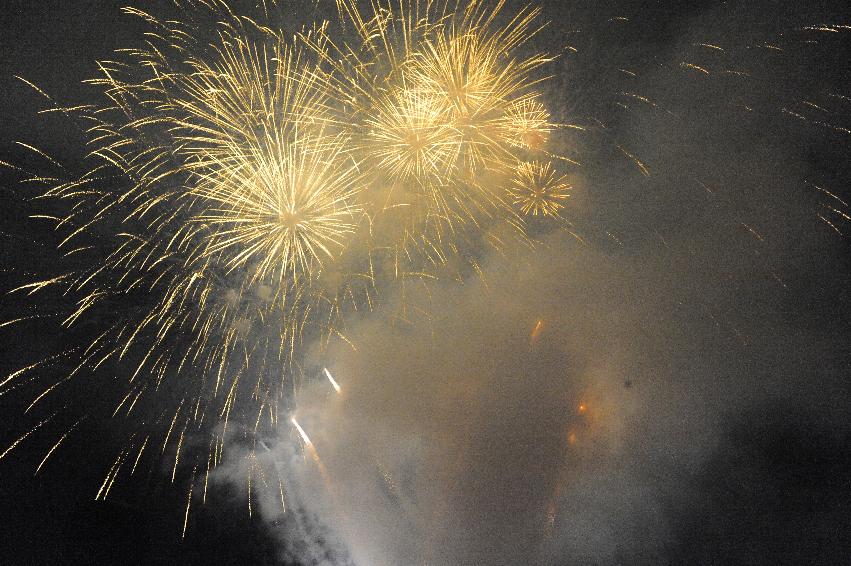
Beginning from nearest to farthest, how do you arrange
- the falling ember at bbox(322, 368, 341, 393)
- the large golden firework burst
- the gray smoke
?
the large golden firework burst
the gray smoke
the falling ember at bbox(322, 368, 341, 393)

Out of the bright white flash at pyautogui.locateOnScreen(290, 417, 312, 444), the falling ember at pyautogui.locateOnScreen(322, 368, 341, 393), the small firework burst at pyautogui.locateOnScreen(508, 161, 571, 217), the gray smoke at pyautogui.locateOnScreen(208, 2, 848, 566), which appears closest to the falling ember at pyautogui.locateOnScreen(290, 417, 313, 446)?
the bright white flash at pyautogui.locateOnScreen(290, 417, 312, 444)

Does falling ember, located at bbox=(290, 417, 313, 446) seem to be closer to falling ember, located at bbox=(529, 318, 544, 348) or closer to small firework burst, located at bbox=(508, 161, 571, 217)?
falling ember, located at bbox=(529, 318, 544, 348)

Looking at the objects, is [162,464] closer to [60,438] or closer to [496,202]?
[60,438]

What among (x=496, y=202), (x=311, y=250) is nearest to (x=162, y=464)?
(x=311, y=250)

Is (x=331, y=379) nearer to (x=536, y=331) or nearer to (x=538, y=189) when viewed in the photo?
(x=536, y=331)

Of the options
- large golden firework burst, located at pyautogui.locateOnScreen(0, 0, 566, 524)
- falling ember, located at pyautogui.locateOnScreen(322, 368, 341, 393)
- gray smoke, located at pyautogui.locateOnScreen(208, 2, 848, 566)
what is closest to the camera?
large golden firework burst, located at pyautogui.locateOnScreen(0, 0, 566, 524)

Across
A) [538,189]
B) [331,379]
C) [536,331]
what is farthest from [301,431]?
[538,189]

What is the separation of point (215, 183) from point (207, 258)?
138 centimetres

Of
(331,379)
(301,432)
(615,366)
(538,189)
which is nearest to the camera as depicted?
(538,189)

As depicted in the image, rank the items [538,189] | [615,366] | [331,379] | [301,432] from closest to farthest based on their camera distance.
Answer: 1. [538,189]
2. [615,366]
3. [331,379]
4. [301,432]

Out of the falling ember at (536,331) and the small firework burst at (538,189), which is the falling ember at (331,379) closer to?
the falling ember at (536,331)

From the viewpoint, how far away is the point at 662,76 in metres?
7.41

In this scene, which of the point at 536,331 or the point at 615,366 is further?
the point at 536,331

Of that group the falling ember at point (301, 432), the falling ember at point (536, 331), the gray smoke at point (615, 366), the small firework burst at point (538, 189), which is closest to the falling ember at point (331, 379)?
the gray smoke at point (615, 366)
